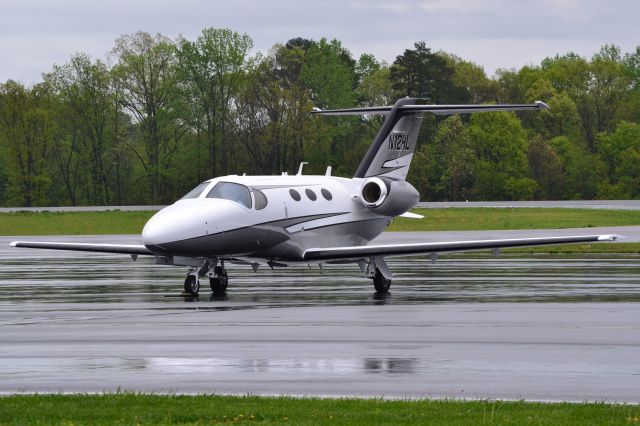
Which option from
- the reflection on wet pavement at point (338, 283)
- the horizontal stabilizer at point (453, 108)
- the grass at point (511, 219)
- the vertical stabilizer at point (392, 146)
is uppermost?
the horizontal stabilizer at point (453, 108)

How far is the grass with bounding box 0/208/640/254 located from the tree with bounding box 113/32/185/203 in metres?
30.3

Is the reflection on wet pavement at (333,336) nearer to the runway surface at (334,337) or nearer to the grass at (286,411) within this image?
the runway surface at (334,337)

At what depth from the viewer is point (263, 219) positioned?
2577 centimetres

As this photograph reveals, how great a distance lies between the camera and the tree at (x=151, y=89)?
10206 cm

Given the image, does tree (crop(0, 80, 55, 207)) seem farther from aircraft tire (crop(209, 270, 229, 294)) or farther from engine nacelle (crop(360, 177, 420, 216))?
aircraft tire (crop(209, 270, 229, 294))

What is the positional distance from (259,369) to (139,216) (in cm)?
5744

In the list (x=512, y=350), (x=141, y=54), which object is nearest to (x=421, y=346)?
(x=512, y=350)

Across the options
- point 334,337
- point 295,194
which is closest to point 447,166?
point 295,194

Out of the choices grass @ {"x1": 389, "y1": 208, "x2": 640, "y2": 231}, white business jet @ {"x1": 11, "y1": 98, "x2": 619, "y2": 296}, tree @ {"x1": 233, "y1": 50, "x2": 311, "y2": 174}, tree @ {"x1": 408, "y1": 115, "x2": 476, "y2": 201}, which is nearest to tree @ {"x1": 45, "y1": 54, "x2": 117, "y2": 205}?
tree @ {"x1": 233, "y1": 50, "x2": 311, "y2": 174}

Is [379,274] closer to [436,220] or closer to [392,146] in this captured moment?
[392,146]

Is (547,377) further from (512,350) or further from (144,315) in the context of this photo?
(144,315)

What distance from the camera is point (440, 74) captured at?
12169 cm

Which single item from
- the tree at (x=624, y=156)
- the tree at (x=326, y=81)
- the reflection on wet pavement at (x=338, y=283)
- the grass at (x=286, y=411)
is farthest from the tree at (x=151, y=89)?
the grass at (x=286, y=411)

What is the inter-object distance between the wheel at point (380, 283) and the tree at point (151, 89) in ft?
255
